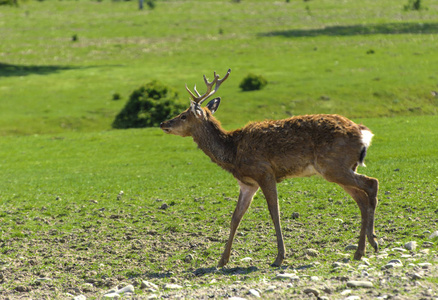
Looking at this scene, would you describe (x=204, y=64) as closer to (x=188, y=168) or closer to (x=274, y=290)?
(x=188, y=168)

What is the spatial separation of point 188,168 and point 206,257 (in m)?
11.6

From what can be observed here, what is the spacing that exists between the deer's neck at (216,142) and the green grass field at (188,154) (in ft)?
5.39

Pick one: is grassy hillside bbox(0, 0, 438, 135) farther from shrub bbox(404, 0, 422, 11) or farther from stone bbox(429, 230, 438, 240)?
stone bbox(429, 230, 438, 240)

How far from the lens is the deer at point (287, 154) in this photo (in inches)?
445

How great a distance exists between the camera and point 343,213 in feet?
48.3

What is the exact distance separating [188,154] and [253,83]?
1638 centimetres

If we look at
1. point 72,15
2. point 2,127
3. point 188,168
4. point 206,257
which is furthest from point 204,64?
point 206,257

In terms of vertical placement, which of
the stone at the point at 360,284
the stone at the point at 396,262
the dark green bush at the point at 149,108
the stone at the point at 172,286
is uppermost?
the stone at the point at 360,284

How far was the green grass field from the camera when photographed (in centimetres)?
1191

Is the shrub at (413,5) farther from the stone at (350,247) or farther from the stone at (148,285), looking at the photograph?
the stone at (148,285)

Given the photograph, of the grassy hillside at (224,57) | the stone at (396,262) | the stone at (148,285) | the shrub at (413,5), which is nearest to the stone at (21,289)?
the stone at (148,285)

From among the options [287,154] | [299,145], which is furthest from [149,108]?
[299,145]

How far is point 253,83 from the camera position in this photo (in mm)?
42656

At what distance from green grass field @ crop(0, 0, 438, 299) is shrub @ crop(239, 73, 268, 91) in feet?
1.62
